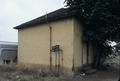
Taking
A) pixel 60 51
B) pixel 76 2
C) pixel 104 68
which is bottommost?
pixel 104 68

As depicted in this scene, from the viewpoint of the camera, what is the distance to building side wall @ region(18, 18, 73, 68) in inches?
778

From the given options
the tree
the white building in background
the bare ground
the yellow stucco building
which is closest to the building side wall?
the yellow stucco building

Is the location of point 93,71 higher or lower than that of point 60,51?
lower

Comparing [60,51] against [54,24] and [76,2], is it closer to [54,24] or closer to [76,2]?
[54,24]

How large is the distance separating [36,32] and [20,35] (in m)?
3.96

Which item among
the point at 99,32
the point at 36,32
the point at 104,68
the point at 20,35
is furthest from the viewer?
the point at 20,35

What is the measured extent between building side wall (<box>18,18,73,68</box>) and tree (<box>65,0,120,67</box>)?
1348mm

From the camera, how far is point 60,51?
20594mm

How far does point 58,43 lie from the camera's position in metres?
20.9

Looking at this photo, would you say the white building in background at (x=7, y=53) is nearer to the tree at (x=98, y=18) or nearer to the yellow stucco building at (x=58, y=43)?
the yellow stucco building at (x=58, y=43)

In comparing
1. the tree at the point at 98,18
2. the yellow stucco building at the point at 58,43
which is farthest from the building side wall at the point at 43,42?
the tree at the point at 98,18

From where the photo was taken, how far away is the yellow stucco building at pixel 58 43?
19469mm

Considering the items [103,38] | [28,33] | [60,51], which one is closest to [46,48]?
[60,51]

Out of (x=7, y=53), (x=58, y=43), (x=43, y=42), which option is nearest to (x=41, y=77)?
(x=58, y=43)
